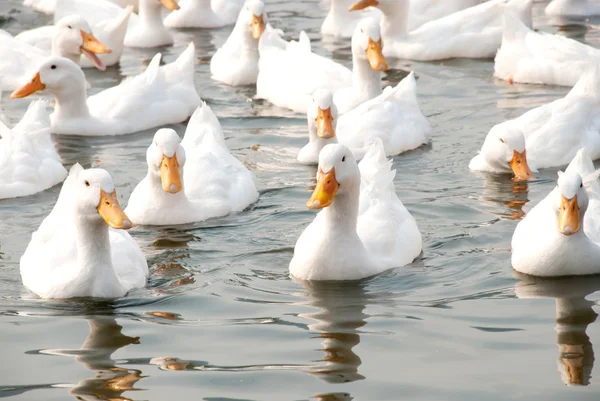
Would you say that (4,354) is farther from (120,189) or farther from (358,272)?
(120,189)

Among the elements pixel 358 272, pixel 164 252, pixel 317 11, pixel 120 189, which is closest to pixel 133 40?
pixel 317 11

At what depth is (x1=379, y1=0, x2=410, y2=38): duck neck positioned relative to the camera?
52.9 ft

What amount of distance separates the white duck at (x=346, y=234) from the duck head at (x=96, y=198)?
133 cm

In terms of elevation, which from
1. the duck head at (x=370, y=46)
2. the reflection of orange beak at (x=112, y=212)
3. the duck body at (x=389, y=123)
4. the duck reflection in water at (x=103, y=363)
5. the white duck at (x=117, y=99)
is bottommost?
the duck reflection in water at (x=103, y=363)

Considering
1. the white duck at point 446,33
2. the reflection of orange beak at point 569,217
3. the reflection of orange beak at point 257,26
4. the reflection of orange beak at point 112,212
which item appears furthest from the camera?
the white duck at point 446,33

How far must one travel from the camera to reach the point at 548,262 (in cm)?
870

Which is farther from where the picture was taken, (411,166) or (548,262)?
(411,166)

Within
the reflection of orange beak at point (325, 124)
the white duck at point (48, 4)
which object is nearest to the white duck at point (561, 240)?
the reflection of orange beak at point (325, 124)

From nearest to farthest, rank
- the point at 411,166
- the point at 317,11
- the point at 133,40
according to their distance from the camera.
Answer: the point at 411,166 → the point at 133,40 → the point at 317,11

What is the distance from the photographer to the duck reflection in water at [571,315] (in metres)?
7.11

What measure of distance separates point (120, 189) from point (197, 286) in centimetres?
286

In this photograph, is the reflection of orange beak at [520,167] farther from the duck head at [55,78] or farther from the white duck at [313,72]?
the duck head at [55,78]

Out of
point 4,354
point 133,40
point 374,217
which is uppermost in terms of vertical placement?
point 133,40

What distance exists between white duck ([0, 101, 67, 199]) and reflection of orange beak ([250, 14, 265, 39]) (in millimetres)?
3895
